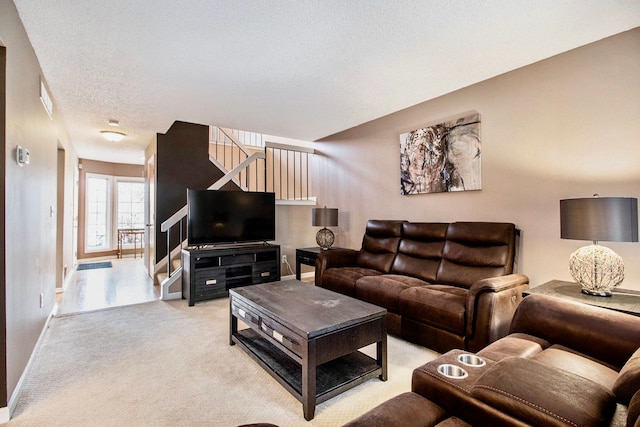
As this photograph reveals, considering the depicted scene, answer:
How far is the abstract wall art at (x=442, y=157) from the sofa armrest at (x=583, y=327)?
1635 millimetres

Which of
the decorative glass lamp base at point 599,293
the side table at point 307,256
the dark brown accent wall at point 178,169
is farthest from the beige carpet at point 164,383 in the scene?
the dark brown accent wall at point 178,169

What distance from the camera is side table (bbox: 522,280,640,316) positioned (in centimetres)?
185

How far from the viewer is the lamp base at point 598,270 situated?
6.79ft

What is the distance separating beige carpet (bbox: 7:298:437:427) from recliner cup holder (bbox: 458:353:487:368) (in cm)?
72

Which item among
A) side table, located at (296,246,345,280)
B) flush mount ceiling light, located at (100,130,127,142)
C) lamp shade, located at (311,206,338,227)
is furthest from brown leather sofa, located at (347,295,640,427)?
flush mount ceiling light, located at (100,130,127,142)

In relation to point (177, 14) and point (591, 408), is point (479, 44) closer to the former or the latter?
point (177, 14)

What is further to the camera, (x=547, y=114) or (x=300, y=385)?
(x=547, y=114)

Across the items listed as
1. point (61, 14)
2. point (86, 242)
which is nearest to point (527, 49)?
point (61, 14)

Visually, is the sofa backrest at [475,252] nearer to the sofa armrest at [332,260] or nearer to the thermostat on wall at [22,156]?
the sofa armrest at [332,260]

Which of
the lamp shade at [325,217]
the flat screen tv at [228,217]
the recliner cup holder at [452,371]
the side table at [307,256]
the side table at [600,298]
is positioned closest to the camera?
the recliner cup holder at [452,371]

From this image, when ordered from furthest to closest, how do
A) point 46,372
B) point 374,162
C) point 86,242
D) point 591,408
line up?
point 86,242 → point 374,162 → point 46,372 → point 591,408

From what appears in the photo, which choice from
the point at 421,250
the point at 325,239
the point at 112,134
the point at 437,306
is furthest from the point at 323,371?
the point at 112,134

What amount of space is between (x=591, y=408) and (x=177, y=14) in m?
2.75

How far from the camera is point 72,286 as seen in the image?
481cm
